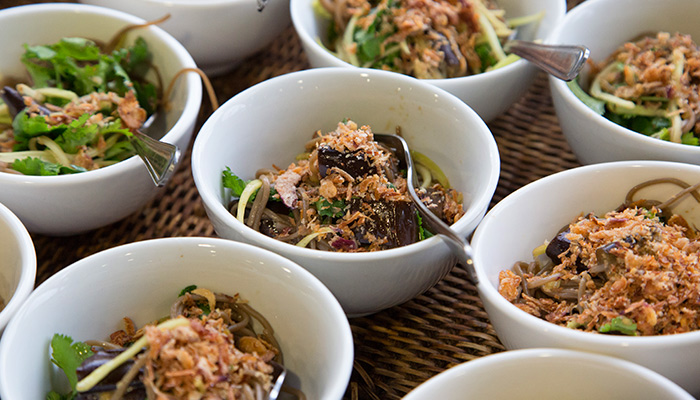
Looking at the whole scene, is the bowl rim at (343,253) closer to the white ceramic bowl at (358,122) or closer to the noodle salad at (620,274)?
the white ceramic bowl at (358,122)

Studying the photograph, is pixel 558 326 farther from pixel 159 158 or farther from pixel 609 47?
pixel 609 47

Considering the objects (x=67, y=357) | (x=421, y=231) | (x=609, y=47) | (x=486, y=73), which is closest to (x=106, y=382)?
(x=67, y=357)

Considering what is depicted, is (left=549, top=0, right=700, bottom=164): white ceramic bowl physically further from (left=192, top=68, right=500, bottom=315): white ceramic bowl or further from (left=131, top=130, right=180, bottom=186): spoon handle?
(left=131, top=130, right=180, bottom=186): spoon handle

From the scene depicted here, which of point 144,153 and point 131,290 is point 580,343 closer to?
point 131,290

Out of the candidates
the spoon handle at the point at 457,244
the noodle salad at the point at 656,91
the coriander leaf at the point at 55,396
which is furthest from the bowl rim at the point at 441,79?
the coriander leaf at the point at 55,396

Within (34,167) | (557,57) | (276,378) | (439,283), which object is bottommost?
(439,283)

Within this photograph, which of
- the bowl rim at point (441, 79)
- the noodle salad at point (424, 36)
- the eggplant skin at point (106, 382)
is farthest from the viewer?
the noodle salad at point (424, 36)
